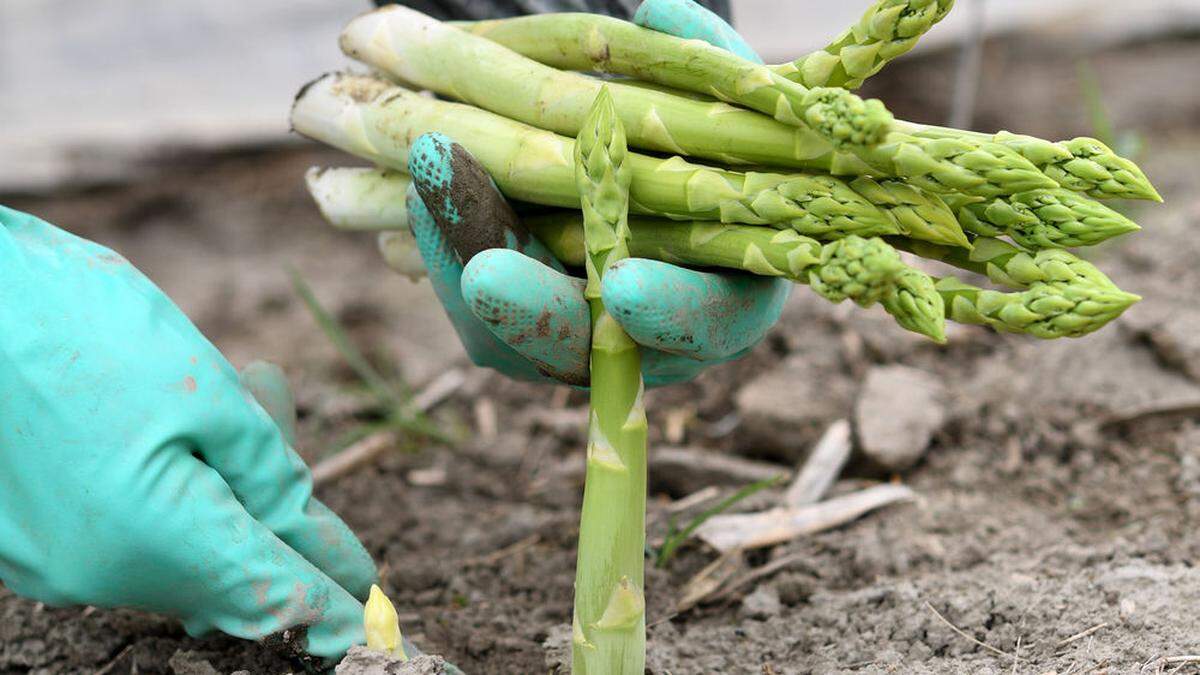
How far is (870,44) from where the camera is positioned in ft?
4.52

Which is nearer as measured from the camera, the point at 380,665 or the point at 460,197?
the point at 380,665

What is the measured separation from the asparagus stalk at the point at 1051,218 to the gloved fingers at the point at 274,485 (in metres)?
0.90

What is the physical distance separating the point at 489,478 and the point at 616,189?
1.19m

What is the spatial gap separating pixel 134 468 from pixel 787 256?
2.60ft

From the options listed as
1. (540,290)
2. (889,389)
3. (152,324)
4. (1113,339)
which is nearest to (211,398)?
(152,324)

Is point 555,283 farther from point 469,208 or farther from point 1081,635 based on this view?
point 1081,635

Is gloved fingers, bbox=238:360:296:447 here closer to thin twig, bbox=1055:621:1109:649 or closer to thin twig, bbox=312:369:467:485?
thin twig, bbox=312:369:467:485

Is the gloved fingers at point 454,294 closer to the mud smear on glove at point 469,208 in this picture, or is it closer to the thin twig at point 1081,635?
the mud smear on glove at point 469,208

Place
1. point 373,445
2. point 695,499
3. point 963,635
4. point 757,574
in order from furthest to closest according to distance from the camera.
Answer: point 373,445 < point 695,499 < point 757,574 < point 963,635

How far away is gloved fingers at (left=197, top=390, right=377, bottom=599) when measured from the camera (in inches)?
57.7

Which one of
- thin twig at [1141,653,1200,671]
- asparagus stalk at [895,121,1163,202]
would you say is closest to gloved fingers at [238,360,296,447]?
asparagus stalk at [895,121,1163,202]

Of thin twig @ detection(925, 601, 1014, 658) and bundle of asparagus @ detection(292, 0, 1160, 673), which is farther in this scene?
thin twig @ detection(925, 601, 1014, 658)

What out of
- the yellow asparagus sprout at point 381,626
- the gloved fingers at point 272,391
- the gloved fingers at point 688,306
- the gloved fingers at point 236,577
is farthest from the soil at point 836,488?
the gloved fingers at point 688,306

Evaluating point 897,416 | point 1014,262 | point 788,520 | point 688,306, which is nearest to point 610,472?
point 688,306
